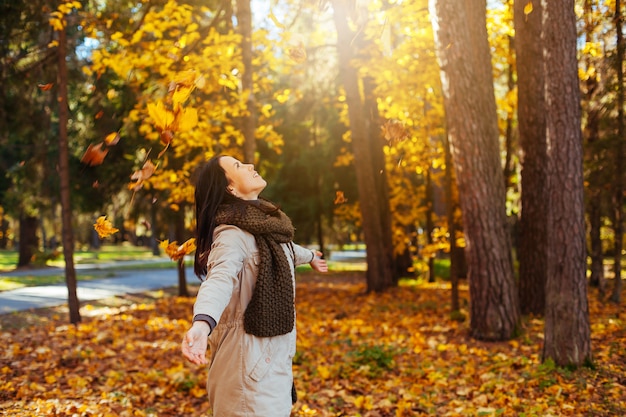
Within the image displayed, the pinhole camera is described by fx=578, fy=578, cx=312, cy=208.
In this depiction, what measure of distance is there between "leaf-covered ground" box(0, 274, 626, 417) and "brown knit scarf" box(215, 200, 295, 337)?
2.55 meters

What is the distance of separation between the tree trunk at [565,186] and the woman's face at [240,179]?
375cm

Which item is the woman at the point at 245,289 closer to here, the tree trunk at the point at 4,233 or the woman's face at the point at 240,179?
the woman's face at the point at 240,179

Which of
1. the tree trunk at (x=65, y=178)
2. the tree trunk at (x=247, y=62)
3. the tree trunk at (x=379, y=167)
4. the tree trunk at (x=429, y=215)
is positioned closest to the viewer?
the tree trunk at (x=247, y=62)

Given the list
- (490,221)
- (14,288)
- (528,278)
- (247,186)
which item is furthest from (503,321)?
(14,288)

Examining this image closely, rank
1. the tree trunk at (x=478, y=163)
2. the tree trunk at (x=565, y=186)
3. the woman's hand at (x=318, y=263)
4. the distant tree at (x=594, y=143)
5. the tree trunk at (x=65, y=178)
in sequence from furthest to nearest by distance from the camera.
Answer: the distant tree at (x=594, y=143) → the tree trunk at (x=65, y=178) → the tree trunk at (x=478, y=163) → the tree trunk at (x=565, y=186) → the woman's hand at (x=318, y=263)

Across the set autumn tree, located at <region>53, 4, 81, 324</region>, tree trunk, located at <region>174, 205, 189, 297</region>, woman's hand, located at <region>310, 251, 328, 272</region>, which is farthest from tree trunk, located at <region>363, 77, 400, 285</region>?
woman's hand, located at <region>310, 251, 328, 272</region>

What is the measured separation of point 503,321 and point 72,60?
470 inches

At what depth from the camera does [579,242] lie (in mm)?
5609

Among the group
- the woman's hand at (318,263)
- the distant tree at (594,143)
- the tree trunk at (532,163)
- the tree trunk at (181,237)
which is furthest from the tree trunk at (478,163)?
the tree trunk at (181,237)

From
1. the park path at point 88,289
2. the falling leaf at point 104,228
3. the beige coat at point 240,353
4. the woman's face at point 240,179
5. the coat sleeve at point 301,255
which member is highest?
the woman's face at point 240,179

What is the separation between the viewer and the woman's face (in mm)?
2959

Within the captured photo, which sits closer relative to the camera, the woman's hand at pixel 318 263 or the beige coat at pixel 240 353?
the beige coat at pixel 240 353

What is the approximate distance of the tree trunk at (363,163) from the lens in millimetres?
12906

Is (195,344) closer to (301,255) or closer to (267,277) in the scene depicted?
(267,277)
